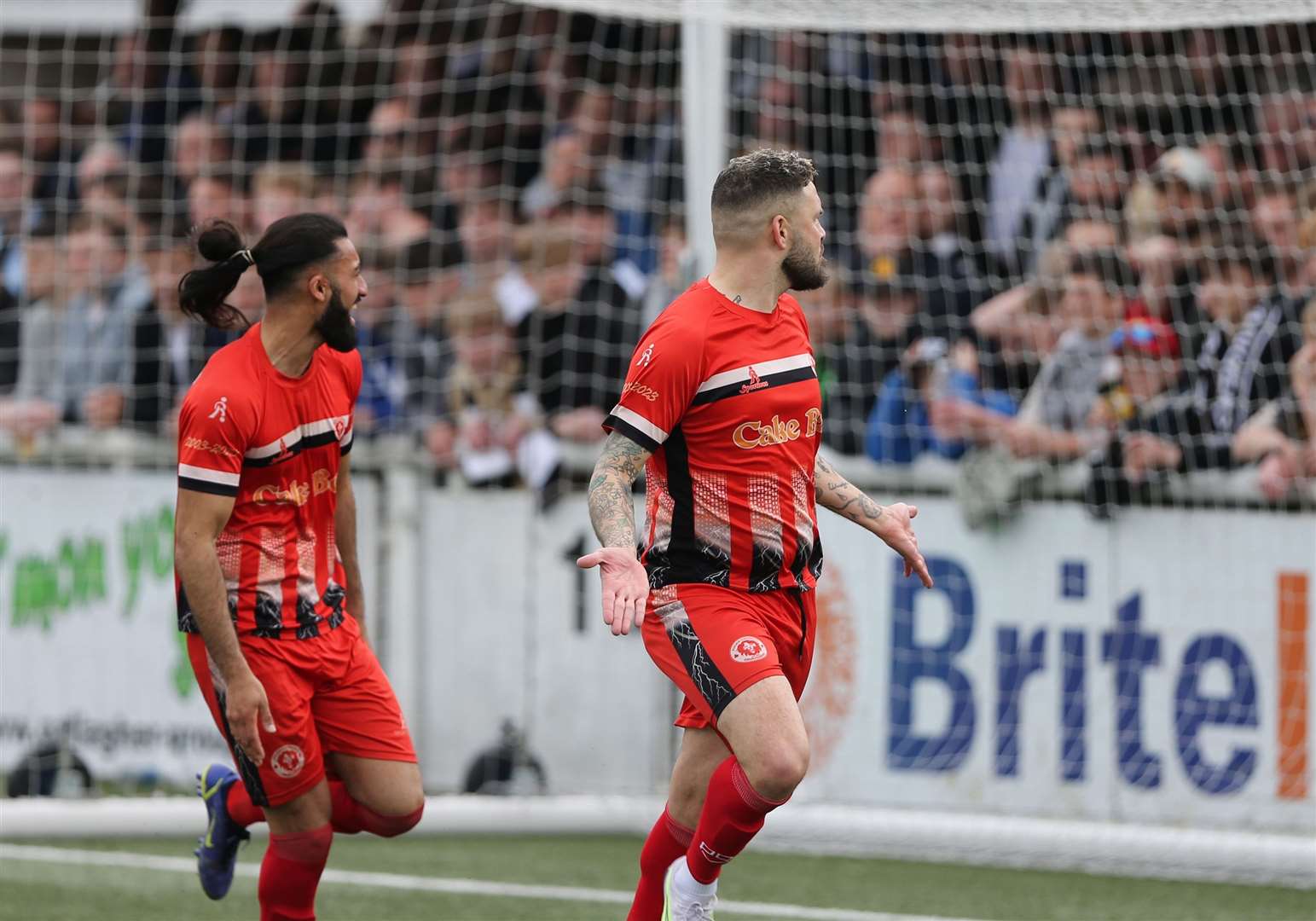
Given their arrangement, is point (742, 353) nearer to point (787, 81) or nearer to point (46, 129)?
point (787, 81)

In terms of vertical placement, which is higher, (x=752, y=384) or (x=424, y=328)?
(x=424, y=328)

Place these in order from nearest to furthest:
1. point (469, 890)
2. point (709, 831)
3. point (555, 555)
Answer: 1. point (709, 831)
2. point (469, 890)
3. point (555, 555)

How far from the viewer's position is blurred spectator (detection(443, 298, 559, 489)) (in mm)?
8594

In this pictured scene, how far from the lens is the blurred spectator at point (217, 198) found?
389 inches

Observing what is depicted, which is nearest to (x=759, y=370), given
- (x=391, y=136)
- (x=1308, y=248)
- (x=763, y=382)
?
(x=763, y=382)

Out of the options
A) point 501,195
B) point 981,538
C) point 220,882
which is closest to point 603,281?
point 501,195

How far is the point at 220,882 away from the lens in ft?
18.4

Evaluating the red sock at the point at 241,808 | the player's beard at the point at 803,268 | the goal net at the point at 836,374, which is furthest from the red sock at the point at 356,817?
the goal net at the point at 836,374

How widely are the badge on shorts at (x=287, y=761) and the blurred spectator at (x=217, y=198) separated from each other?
5.27 metres

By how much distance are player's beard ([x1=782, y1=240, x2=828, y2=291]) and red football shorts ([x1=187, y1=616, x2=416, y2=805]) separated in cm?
156

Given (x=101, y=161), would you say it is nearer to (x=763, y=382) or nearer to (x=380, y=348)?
(x=380, y=348)

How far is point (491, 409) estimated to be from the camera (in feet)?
28.9

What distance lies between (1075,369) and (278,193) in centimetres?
421

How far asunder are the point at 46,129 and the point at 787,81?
4059 millimetres
